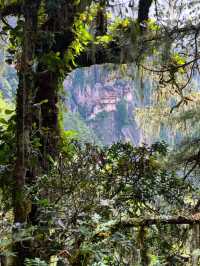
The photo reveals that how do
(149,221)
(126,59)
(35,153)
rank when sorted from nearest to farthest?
(149,221)
(35,153)
(126,59)

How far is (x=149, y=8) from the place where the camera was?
3.66 meters

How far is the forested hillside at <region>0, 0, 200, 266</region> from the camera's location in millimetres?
2297

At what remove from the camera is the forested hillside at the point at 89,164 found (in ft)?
7.54

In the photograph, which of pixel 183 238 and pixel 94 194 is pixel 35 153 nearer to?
pixel 94 194

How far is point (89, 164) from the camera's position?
9.27ft

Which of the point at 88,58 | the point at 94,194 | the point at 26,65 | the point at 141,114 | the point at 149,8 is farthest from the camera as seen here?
the point at 141,114

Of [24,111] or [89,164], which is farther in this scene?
[89,164]

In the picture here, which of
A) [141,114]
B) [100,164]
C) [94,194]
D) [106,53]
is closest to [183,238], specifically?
[94,194]

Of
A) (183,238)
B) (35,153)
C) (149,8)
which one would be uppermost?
(149,8)

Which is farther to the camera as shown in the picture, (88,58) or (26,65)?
(88,58)

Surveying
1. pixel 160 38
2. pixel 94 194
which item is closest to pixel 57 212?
pixel 94 194

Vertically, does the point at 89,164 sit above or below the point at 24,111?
below

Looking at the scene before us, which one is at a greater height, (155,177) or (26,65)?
(26,65)

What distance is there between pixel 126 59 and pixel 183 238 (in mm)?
1389
